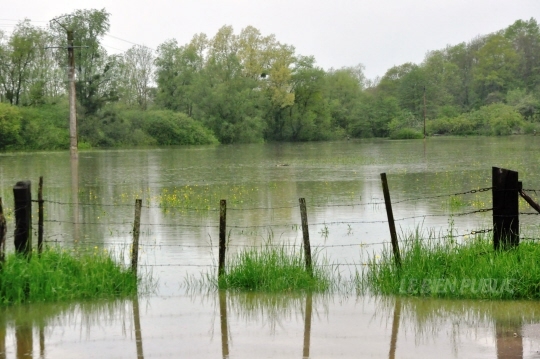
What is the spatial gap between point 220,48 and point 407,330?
94.3 meters

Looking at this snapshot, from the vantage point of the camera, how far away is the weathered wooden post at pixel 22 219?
864 centimetres

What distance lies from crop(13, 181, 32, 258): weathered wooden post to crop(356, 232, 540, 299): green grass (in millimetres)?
4191

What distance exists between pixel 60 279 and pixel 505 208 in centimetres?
545

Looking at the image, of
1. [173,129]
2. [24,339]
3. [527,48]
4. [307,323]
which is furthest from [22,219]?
[527,48]

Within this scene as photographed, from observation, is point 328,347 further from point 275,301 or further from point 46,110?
point 46,110

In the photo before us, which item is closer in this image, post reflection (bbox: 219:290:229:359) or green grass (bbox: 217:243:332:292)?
post reflection (bbox: 219:290:229:359)

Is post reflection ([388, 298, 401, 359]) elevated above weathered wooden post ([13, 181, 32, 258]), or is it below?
below

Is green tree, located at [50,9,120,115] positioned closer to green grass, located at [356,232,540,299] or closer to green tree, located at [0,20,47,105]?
green tree, located at [0,20,47,105]

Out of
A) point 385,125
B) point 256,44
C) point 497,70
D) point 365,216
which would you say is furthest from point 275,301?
point 497,70

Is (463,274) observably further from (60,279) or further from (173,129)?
(173,129)

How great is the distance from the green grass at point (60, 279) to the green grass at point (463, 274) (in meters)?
3.09

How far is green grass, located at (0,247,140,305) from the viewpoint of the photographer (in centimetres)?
816

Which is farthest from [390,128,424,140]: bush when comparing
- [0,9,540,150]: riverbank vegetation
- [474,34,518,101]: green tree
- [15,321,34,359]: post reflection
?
[15,321,34,359]: post reflection

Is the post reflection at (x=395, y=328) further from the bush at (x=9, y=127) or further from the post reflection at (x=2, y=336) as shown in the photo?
the bush at (x=9, y=127)
